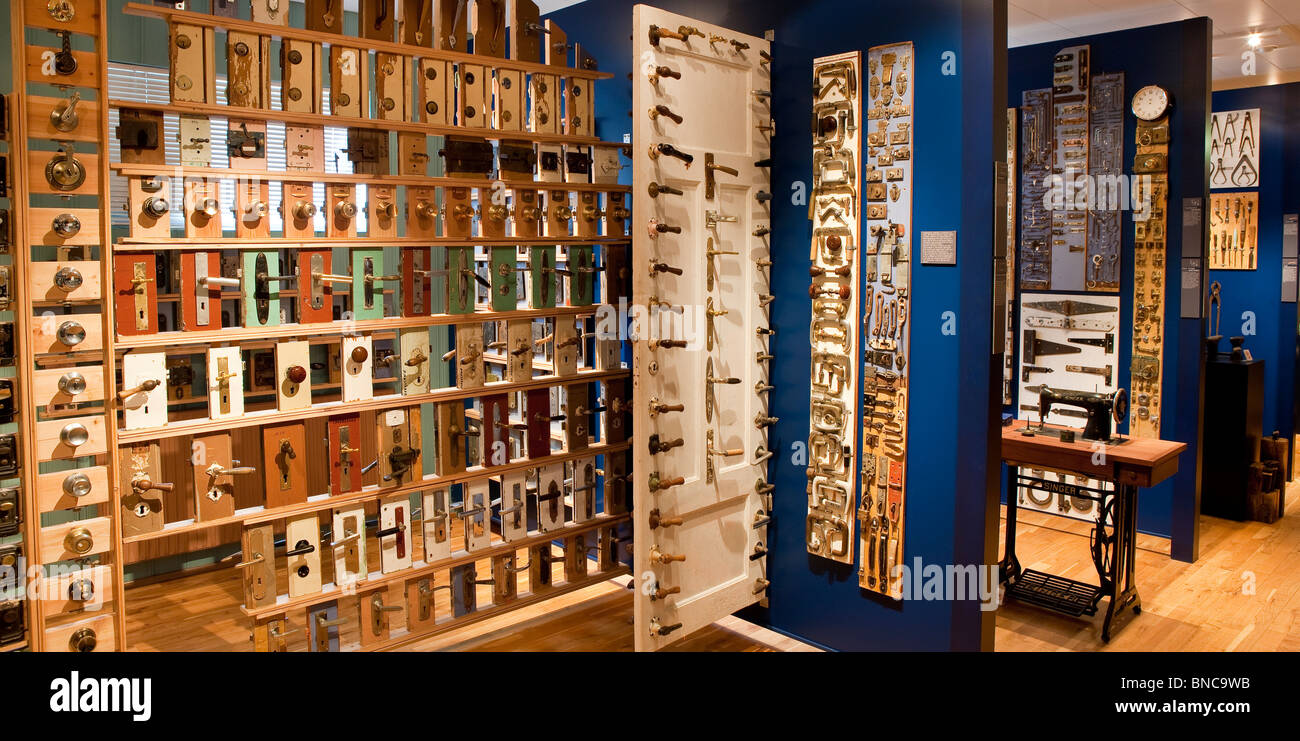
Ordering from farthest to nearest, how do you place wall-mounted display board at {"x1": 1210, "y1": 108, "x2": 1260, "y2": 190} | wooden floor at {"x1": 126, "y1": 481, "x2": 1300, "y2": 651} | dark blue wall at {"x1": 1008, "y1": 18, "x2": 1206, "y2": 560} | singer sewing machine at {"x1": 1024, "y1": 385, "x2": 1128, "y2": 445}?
wall-mounted display board at {"x1": 1210, "y1": 108, "x2": 1260, "y2": 190}, dark blue wall at {"x1": 1008, "y1": 18, "x2": 1206, "y2": 560}, singer sewing machine at {"x1": 1024, "y1": 385, "x2": 1128, "y2": 445}, wooden floor at {"x1": 126, "y1": 481, "x2": 1300, "y2": 651}

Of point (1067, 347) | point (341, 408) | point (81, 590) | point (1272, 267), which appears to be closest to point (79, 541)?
point (81, 590)

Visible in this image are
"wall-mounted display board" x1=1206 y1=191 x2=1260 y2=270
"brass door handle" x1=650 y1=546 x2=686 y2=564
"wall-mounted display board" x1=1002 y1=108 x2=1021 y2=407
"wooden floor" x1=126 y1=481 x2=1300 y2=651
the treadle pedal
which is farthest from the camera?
"wall-mounted display board" x1=1206 y1=191 x2=1260 y2=270

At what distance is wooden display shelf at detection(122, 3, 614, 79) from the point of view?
10.1 ft

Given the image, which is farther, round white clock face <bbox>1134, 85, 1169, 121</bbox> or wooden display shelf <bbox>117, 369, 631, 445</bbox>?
round white clock face <bbox>1134, 85, 1169, 121</bbox>

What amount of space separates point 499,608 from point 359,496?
37.8 inches

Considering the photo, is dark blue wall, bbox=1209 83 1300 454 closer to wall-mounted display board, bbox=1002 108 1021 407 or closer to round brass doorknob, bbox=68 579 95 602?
wall-mounted display board, bbox=1002 108 1021 407

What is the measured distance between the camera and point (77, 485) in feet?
9.59

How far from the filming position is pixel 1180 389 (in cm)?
555

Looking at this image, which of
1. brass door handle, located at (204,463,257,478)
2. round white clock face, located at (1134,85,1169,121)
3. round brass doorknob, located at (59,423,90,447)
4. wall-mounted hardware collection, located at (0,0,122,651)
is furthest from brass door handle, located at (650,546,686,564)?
round white clock face, located at (1134,85,1169,121)

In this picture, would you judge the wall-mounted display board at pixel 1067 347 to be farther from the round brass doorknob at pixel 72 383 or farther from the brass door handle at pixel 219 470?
the round brass doorknob at pixel 72 383

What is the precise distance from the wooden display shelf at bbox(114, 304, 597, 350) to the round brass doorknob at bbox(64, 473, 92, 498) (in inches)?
17.8

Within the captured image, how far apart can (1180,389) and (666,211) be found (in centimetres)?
392

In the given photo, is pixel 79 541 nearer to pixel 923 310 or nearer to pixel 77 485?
pixel 77 485
